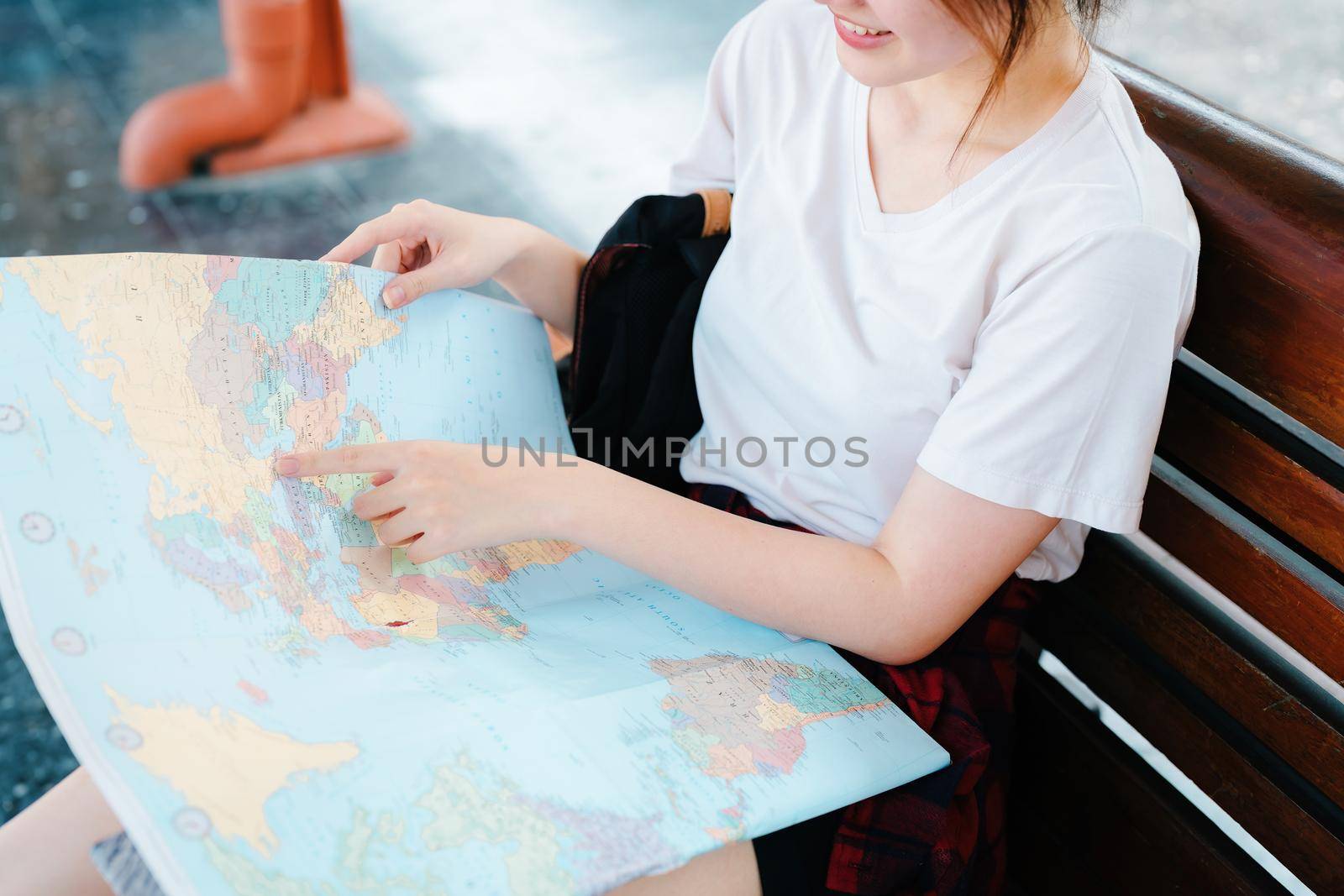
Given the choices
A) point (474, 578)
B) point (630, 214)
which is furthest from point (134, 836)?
point (630, 214)

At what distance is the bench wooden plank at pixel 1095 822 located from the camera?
91cm

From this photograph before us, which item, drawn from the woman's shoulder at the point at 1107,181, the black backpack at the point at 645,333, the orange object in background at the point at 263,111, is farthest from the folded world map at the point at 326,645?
the orange object in background at the point at 263,111

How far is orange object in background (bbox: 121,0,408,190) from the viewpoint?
2545mm

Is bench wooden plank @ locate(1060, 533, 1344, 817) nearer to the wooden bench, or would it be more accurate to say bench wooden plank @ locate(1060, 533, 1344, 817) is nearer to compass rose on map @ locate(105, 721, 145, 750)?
the wooden bench

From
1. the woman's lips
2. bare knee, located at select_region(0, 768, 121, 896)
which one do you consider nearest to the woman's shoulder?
the woman's lips

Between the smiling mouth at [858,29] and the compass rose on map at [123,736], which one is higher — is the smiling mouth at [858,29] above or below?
above

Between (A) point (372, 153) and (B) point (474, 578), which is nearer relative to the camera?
(B) point (474, 578)

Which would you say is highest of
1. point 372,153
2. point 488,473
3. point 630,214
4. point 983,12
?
point 983,12

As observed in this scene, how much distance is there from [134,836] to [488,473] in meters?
0.34

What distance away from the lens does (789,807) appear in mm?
717

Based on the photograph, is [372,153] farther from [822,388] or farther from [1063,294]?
[1063,294]

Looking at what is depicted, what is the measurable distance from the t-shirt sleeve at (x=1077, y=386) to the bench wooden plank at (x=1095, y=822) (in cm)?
29

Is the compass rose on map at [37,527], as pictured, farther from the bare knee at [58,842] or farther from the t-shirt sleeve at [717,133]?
the t-shirt sleeve at [717,133]

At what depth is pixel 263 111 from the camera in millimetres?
2633
